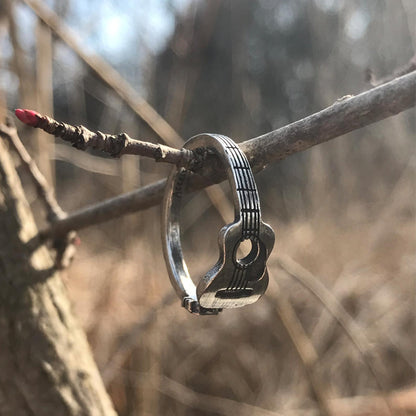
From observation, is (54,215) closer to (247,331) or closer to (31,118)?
(31,118)

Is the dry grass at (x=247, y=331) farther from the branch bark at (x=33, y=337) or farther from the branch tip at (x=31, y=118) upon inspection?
the branch tip at (x=31, y=118)

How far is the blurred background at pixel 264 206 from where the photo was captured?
1410 mm

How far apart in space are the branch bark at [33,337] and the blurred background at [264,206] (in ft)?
0.92

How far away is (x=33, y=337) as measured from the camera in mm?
554

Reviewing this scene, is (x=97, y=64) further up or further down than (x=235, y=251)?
further up

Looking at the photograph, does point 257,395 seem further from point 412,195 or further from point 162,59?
point 162,59

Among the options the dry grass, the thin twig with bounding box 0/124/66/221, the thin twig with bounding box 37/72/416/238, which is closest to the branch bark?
the thin twig with bounding box 0/124/66/221

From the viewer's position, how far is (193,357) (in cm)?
199

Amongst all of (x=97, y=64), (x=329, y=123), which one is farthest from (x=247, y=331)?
(x=329, y=123)

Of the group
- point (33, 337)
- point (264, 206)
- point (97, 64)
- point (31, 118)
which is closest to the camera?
point (31, 118)

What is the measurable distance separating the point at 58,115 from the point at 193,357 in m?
1.88

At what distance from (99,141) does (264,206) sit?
3082 mm

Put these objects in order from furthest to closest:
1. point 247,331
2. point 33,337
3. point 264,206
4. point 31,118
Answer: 1. point 264,206
2. point 247,331
3. point 33,337
4. point 31,118

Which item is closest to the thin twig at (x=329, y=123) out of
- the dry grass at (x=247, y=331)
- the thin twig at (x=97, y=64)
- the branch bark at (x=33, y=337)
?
the branch bark at (x=33, y=337)
